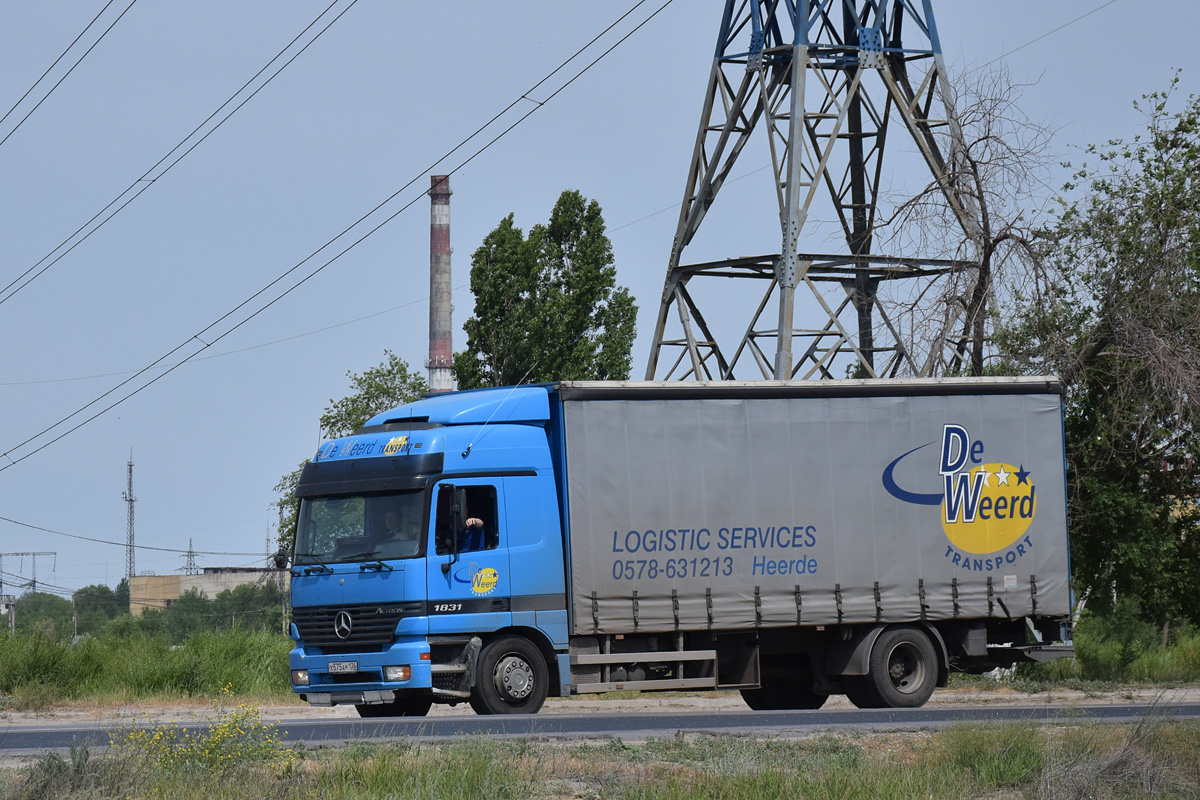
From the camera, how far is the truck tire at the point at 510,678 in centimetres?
1627

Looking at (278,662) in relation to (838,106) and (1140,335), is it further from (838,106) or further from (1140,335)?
(1140,335)

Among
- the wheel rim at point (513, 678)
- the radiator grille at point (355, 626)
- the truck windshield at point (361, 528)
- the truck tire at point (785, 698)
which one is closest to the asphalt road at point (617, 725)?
the wheel rim at point (513, 678)

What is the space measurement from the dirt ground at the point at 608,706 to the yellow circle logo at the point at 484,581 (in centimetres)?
305

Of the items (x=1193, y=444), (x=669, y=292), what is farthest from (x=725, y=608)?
(x=1193, y=444)

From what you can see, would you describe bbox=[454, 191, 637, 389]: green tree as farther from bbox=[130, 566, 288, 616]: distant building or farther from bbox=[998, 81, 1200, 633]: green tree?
bbox=[130, 566, 288, 616]: distant building

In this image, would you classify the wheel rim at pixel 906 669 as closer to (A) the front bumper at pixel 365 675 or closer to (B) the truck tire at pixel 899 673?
(B) the truck tire at pixel 899 673

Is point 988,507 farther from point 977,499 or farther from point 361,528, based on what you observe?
point 361,528

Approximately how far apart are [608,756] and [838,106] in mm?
15066

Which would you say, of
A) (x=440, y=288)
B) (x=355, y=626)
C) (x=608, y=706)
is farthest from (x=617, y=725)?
(x=440, y=288)

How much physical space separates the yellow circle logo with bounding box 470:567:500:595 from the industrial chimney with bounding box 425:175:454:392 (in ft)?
77.5

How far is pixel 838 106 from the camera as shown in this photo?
949 inches

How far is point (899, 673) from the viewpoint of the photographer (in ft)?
59.8

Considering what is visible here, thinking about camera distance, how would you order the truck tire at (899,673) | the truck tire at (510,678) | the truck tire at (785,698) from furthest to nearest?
1. the truck tire at (785,698)
2. the truck tire at (899,673)
3. the truck tire at (510,678)

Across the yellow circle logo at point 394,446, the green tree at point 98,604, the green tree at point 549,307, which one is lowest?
the green tree at point 98,604
